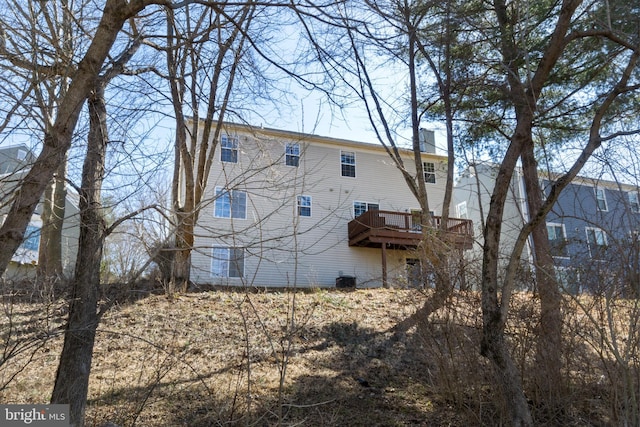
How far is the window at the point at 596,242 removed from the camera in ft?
17.0

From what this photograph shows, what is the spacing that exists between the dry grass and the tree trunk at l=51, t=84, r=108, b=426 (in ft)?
0.64

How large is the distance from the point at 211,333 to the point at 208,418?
10.1 feet

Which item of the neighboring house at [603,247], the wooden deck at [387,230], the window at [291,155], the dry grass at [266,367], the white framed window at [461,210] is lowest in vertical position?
the dry grass at [266,367]

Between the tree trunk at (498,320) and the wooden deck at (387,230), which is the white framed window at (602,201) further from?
the wooden deck at (387,230)

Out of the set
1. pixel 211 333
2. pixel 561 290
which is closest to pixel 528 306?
pixel 561 290

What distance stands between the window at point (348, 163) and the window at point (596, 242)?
13.9 meters

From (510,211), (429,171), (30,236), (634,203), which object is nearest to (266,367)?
(30,236)

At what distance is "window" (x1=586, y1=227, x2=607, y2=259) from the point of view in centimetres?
518

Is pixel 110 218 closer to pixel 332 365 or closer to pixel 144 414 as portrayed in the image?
pixel 144 414

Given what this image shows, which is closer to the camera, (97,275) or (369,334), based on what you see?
(97,275)

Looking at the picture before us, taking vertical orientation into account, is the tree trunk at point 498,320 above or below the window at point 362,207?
below

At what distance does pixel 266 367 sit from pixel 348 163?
515 inches

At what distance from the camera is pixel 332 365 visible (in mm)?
7590

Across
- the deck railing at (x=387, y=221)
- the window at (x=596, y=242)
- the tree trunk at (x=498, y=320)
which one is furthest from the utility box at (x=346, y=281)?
the tree trunk at (x=498, y=320)
